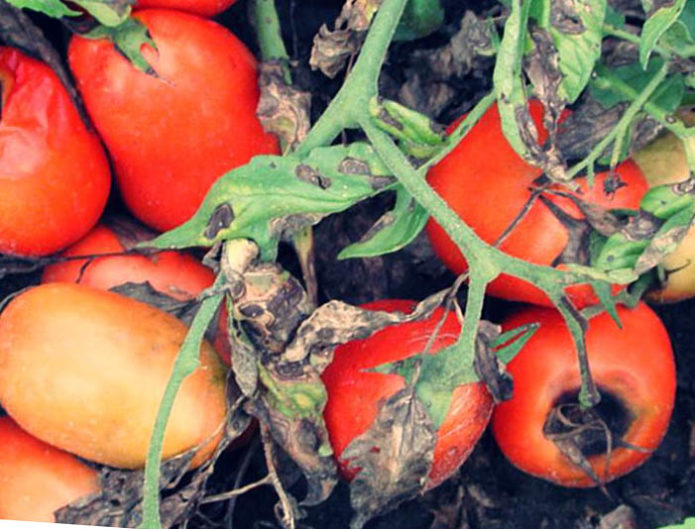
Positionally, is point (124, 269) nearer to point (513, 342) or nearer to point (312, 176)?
point (312, 176)

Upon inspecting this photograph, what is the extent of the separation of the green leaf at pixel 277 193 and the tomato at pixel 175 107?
159 mm

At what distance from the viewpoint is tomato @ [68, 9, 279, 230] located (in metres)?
1.07

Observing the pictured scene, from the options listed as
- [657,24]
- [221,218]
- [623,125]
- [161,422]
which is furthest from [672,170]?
[161,422]

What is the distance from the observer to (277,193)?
3.07 ft

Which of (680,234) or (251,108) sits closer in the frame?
(680,234)

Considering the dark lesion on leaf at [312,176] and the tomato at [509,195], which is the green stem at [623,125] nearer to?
the tomato at [509,195]

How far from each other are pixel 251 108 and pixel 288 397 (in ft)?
1.07

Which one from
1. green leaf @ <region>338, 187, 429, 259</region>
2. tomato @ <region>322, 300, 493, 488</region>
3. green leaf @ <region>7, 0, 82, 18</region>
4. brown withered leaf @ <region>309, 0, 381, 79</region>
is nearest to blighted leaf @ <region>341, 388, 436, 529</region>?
tomato @ <region>322, 300, 493, 488</region>

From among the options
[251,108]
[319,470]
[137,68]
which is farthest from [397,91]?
[319,470]

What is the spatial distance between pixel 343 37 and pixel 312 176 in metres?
0.20

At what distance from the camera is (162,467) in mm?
1021

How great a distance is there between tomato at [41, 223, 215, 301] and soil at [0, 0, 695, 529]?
15cm

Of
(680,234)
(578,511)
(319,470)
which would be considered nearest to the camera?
(680,234)

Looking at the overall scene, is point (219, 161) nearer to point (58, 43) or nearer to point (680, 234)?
point (58, 43)
